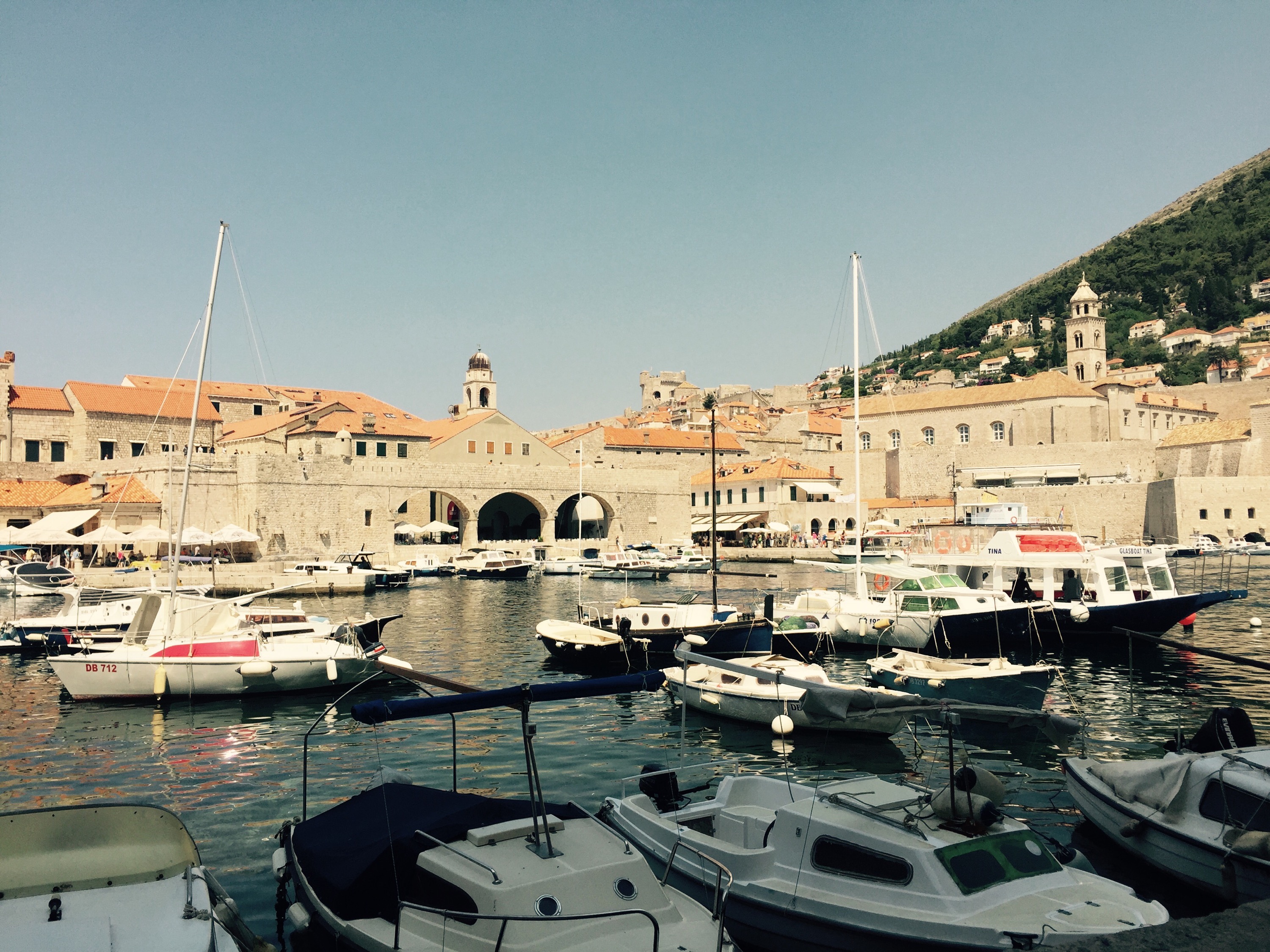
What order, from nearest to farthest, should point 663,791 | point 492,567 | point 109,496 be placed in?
point 663,791 < point 109,496 < point 492,567

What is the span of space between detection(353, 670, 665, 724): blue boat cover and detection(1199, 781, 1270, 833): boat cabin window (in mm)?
5058

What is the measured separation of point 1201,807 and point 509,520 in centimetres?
5517

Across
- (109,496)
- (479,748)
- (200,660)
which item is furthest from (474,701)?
(109,496)

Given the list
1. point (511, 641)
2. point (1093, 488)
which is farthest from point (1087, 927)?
point (1093, 488)

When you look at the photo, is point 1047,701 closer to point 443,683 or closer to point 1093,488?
point 443,683

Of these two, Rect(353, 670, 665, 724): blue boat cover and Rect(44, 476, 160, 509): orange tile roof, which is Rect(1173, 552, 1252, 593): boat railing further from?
Rect(44, 476, 160, 509): orange tile roof

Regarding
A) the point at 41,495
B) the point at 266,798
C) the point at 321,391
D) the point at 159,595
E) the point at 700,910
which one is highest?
the point at 321,391

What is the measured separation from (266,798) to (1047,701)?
12.3 metres

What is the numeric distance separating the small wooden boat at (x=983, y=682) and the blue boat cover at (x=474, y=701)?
28.8 ft

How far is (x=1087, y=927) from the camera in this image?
5789mm

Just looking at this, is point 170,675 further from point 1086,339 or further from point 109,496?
point 1086,339

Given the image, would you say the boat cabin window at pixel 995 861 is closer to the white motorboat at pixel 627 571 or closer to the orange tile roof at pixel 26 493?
the white motorboat at pixel 627 571

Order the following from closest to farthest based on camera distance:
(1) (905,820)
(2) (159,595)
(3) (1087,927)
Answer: (3) (1087,927) → (1) (905,820) → (2) (159,595)

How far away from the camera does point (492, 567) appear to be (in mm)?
45156
